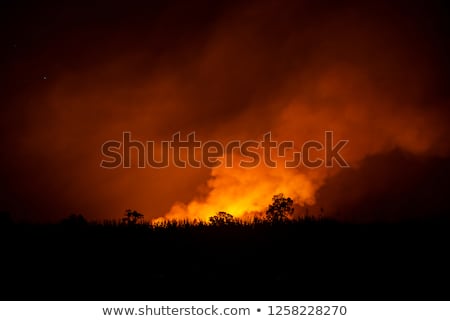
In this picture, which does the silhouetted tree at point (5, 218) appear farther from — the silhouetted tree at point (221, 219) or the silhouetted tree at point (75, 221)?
the silhouetted tree at point (221, 219)

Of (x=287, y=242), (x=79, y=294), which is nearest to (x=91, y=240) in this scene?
(x=79, y=294)

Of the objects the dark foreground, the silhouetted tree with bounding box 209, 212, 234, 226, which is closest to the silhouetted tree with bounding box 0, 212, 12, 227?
the dark foreground

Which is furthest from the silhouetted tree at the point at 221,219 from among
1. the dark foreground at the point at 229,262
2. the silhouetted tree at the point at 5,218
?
the silhouetted tree at the point at 5,218

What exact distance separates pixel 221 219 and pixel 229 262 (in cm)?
446

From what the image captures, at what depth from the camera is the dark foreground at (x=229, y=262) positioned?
12.8 meters

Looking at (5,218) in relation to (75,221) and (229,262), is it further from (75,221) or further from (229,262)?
(229,262)

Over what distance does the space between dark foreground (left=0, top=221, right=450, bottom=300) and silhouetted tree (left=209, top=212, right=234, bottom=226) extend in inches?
32.7

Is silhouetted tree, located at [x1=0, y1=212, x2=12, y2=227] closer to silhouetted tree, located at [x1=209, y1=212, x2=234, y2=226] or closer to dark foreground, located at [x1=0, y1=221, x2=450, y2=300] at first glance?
dark foreground, located at [x1=0, y1=221, x2=450, y2=300]

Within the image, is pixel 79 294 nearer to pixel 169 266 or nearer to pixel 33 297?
pixel 33 297

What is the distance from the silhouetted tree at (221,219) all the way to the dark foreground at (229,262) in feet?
2.73

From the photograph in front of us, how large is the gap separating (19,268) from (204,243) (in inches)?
167
